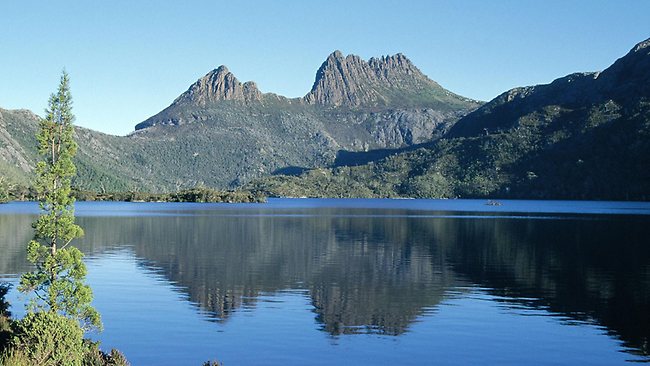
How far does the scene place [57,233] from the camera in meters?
43.0

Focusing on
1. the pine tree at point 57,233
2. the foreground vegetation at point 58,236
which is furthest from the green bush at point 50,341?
the pine tree at point 57,233

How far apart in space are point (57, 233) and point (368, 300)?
34.5 metres

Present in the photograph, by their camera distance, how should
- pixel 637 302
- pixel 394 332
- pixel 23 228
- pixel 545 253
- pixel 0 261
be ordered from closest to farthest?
pixel 394 332
pixel 637 302
pixel 0 261
pixel 545 253
pixel 23 228

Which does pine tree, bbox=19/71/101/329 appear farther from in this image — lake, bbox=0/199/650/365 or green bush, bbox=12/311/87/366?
green bush, bbox=12/311/87/366

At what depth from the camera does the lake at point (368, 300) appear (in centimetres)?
4869

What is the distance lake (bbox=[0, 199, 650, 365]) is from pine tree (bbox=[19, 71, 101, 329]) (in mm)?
2218

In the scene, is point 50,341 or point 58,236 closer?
point 50,341

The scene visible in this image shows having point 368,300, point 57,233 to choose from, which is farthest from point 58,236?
point 368,300

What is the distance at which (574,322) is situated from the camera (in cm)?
5822

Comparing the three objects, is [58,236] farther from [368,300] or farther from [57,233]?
[368,300]

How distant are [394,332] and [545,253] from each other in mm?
68363

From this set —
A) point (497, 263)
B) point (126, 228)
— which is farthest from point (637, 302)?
point (126, 228)

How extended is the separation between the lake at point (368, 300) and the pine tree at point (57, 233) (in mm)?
2218

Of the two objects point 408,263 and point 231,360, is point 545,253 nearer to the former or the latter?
point 408,263
